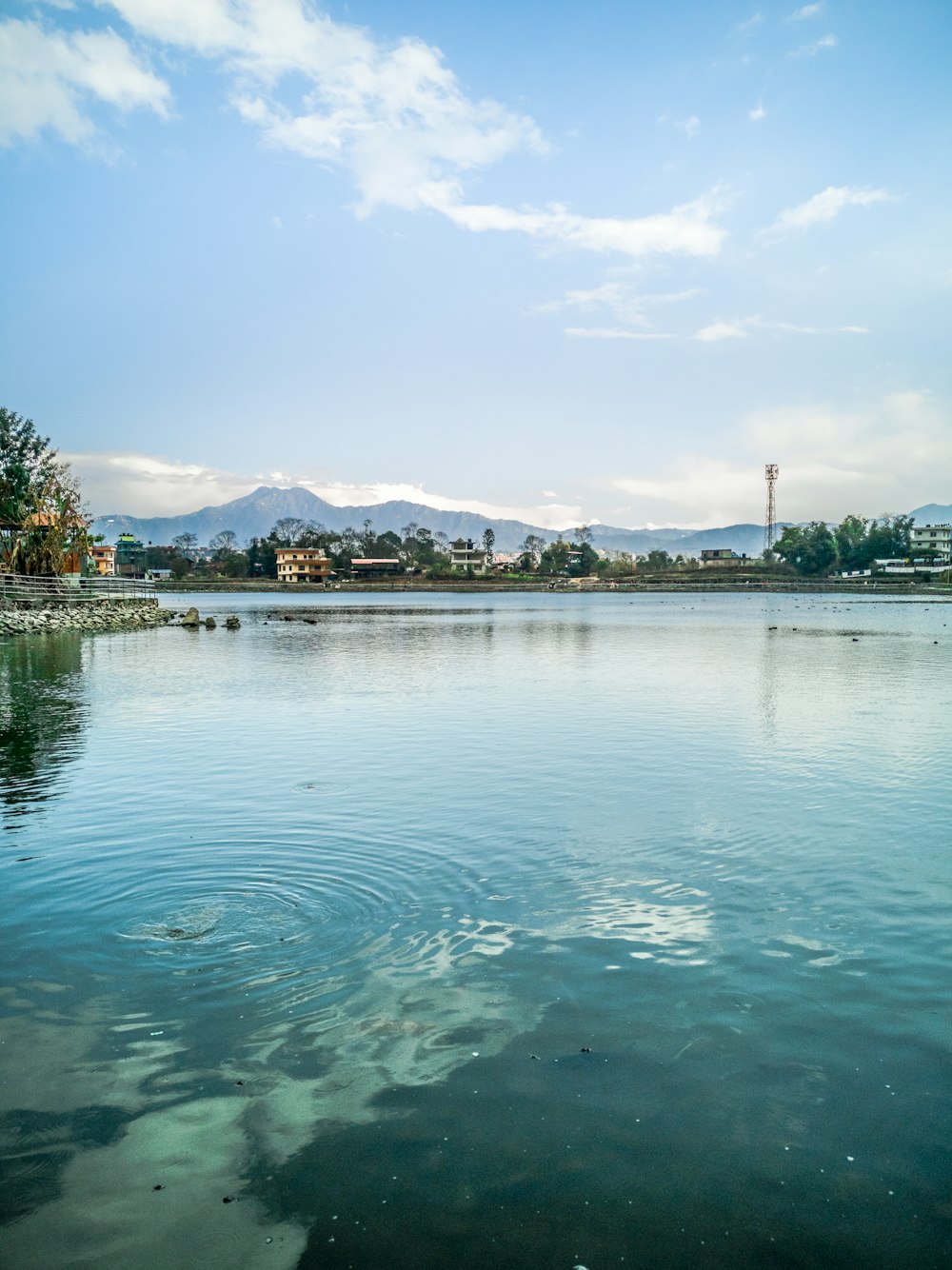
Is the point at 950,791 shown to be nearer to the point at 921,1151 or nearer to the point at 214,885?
the point at 921,1151

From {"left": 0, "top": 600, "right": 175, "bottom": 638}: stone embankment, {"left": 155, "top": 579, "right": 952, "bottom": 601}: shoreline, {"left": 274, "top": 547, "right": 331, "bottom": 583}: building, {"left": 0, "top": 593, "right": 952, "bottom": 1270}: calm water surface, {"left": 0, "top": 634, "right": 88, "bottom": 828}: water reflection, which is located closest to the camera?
{"left": 0, "top": 593, "right": 952, "bottom": 1270}: calm water surface

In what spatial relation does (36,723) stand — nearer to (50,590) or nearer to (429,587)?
(50,590)

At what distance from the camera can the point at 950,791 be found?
14539mm

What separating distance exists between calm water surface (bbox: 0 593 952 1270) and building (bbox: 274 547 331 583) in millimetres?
178846

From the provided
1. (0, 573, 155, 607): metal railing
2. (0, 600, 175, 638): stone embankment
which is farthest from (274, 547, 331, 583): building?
(0, 600, 175, 638): stone embankment

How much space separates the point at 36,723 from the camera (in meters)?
21.3

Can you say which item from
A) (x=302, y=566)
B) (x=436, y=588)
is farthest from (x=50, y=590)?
(x=436, y=588)

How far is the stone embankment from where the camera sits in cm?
5009

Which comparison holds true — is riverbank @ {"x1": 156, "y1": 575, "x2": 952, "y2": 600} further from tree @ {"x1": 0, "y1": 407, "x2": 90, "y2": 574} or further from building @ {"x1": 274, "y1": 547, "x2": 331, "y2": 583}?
tree @ {"x1": 0, "y1": 407, "x2": 90, "y2": 574}

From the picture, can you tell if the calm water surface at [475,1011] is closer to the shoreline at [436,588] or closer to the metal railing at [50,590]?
Result: the metal railing at [50,590]

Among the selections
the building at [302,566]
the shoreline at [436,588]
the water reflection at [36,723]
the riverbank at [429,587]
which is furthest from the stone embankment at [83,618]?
the building at [302,566]

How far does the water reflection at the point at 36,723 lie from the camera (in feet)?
48.0

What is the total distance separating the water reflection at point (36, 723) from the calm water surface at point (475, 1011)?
237 mm

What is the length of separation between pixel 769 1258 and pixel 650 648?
41325 mm
